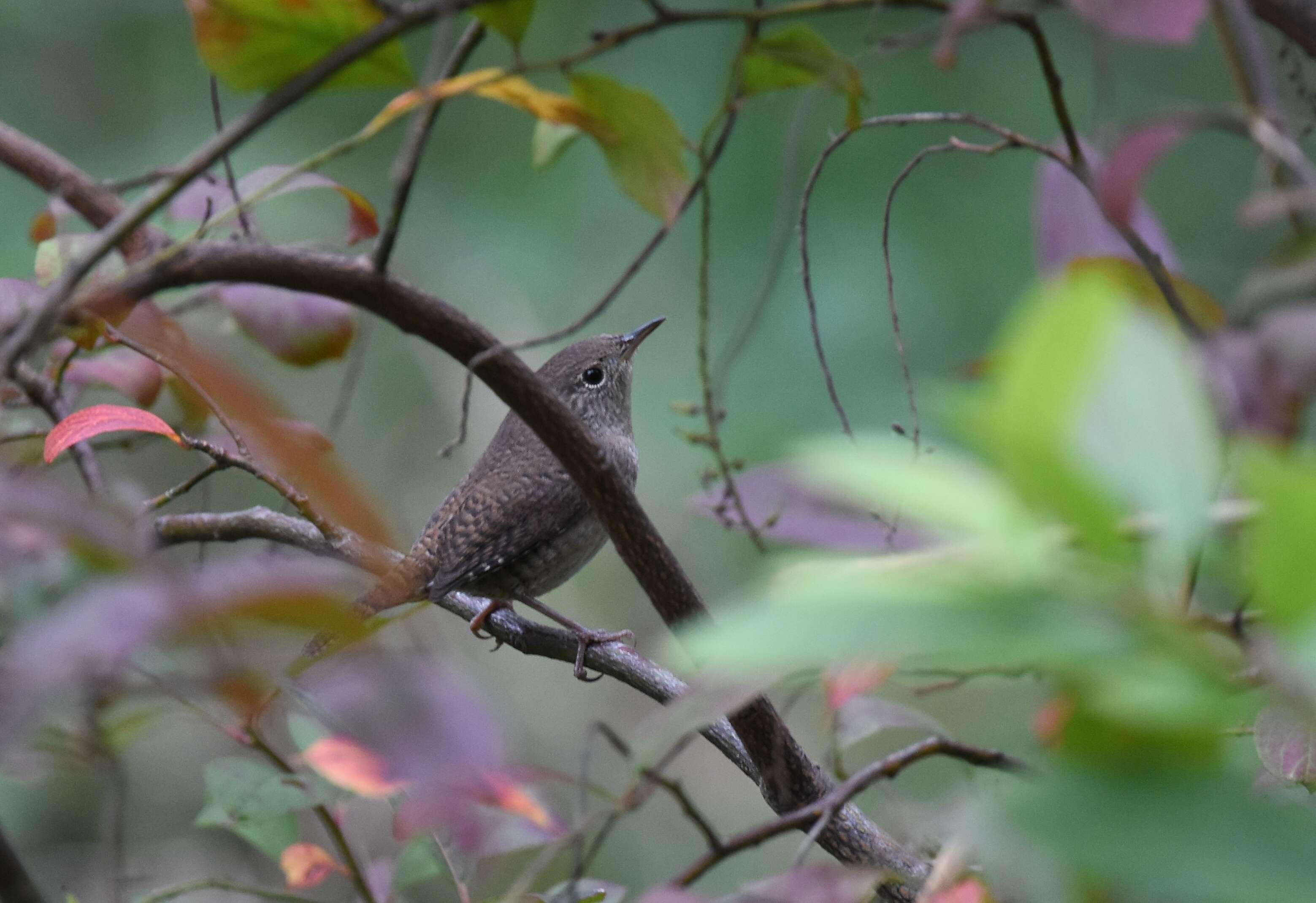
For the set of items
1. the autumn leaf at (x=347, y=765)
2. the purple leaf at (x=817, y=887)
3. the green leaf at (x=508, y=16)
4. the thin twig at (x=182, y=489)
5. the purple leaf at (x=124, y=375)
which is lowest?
the purple leaf at (x=817, y=887)

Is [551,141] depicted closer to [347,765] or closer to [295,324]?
[295,324]

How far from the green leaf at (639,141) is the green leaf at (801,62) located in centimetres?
10

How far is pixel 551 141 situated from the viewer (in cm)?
142

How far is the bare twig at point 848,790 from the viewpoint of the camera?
2.04 feet

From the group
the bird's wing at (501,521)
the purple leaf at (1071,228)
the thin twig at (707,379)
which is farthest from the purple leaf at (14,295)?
the bird's wing at (501,521)

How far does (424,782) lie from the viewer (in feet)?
1.60

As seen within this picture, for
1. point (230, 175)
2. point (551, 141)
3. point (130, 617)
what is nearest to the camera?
point (130, 617)

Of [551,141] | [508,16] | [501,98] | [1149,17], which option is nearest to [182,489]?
[551,141]

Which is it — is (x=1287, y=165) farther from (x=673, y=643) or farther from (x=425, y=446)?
(x=425, y=446)

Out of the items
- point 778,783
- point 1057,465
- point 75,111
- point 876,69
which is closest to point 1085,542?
point 1057,465

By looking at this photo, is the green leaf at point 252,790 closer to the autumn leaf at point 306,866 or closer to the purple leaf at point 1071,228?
the autumn leaf at point 306,866

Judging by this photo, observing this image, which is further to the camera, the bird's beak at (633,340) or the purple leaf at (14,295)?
the bird's beak at (633,340)

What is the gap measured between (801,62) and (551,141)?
0.49 meters

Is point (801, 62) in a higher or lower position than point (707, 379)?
higher
